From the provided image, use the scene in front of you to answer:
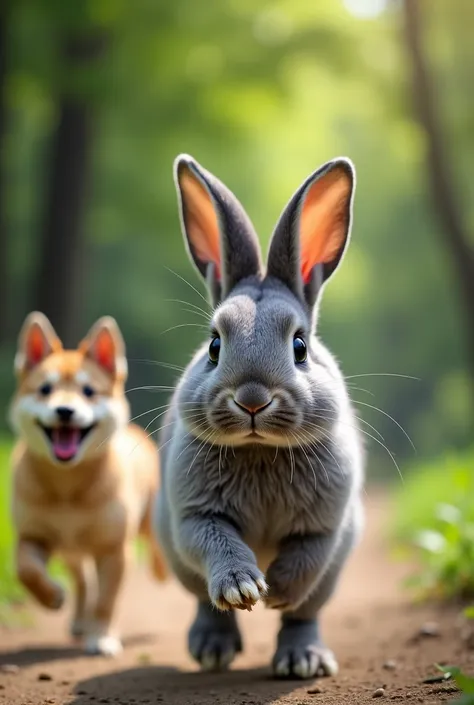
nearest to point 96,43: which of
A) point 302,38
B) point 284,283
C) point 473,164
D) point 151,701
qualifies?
point 302,38

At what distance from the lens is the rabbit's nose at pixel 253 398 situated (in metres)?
3.54

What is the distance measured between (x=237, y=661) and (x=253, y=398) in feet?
6.40

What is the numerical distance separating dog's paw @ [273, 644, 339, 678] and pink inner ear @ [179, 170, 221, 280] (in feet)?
5.44

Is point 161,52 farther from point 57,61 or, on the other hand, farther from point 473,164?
point 473,164

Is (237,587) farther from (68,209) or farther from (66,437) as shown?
(68,209)

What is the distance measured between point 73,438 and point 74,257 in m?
8.39

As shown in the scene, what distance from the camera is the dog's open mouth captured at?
5285 millimetres

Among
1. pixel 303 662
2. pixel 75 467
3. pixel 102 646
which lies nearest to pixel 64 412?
pixel 75 467

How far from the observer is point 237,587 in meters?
3.52

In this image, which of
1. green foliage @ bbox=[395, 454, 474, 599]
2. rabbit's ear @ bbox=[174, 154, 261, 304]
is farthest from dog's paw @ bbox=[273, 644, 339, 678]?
green foliage @ bbox=[395, 454, 474, 599]

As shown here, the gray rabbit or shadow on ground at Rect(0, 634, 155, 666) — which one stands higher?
the gray rabbit

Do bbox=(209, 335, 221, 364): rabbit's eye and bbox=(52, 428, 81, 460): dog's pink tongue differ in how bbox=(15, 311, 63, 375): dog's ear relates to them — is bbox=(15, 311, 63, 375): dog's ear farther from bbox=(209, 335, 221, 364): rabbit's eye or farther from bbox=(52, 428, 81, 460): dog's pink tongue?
bbox=(209, 335, 221, 364): rabbit's eye

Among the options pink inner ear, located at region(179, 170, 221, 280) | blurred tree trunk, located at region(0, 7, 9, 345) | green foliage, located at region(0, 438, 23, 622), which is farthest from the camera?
blurred tree trunk, located at region(0, 7, 9, 345)

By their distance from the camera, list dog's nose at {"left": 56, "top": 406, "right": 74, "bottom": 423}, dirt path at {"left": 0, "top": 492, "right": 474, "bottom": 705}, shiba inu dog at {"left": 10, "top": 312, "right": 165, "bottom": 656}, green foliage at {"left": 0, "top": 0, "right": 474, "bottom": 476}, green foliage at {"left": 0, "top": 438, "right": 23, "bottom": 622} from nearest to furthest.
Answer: dirt path at {"left": 0, "top": 492, "right": 474, "bottom": 705}, dog's nose at {"left": 56, "top": 406, "right": 74, "bottom": 423}, shiba inu dog at {"left": 10, "top": 312, "right": 165, "bottom": 656}, green foliage at {"left": 0, "top": 438, "right": 23, "bottom": 622}, green foliage at {"left": 0, "top": 0, "right": 474, "bottom": 476}
